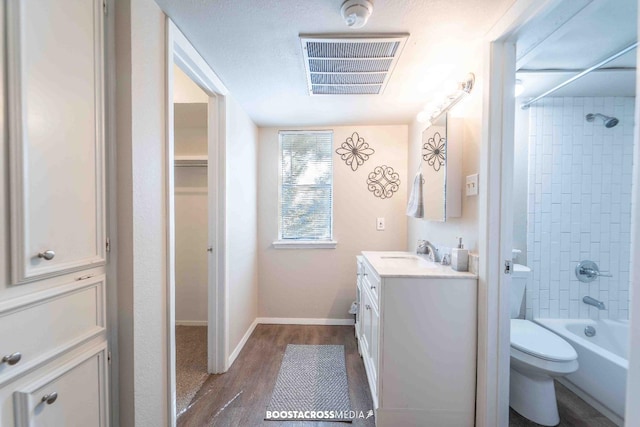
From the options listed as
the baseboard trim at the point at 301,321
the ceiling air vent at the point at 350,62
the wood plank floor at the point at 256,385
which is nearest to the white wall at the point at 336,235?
the baseboard trim at the point at 301,321

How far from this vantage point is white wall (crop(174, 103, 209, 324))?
273 cm

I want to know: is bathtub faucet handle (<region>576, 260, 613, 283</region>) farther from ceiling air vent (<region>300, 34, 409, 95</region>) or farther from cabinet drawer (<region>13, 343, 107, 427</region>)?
cabinet drawer (<region>13, 343, 107, 427</region>)

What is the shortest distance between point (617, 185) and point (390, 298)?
89.8 inches

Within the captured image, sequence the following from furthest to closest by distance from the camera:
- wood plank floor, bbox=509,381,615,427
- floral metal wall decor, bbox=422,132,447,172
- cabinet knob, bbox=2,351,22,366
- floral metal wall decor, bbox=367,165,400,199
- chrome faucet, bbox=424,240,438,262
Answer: floral metal wall decor, bbox=367,165,400,199 → chrome faucet, bbox=424,240,438,262 → floral metal wall decor, bbox=422,132,447,172 → wood plank floor, bbox=509,381,615,427 → cabinet knob, bbox=2,351,22,366

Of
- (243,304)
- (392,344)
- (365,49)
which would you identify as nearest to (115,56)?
(365,49)

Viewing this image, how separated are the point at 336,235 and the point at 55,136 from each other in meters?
2.34

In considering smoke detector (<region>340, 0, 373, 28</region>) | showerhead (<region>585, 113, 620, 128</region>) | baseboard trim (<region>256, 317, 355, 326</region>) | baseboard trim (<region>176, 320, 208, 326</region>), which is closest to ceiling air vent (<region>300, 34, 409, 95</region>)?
smoke detector (<region>340, 0, 373, 28</region>)

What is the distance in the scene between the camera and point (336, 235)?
2.85 metres

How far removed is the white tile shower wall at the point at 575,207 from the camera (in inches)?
83.2

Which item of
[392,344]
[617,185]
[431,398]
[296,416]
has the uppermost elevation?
[617,185]

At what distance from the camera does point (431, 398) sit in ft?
4.66

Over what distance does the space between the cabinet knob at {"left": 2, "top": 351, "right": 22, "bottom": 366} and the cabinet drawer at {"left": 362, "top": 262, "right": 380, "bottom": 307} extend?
145 cm

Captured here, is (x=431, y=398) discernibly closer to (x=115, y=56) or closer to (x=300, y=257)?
(x=300, y=257)

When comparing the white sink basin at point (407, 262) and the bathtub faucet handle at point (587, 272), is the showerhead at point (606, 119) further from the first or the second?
the white sink basin at point (407, 262)
